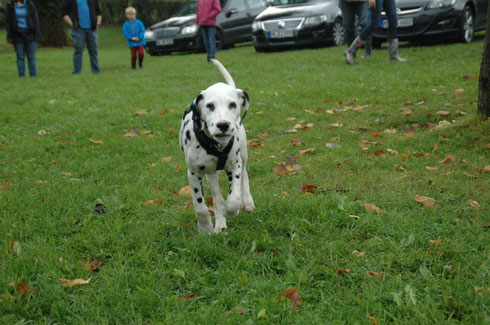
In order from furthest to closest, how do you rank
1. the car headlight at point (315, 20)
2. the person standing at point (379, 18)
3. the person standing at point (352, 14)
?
1. the car headlight at point (315, 20)
2. the person standing at point (352, 14)
3. the person standing at point (379, 18)

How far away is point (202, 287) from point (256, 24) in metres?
12.6

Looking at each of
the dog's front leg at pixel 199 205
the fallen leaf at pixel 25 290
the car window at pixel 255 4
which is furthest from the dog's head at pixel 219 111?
the car window at pixel 255 4

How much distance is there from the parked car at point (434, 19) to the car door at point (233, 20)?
22.3 feet

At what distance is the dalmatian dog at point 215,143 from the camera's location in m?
3.05

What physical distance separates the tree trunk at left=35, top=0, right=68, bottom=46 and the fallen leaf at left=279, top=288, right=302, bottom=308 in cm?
2408

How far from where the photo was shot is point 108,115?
7562 mm

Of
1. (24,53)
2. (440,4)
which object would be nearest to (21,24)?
(24,53)

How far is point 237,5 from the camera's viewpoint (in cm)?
1727

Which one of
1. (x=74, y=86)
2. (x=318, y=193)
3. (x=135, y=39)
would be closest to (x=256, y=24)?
(x=135, y=39)

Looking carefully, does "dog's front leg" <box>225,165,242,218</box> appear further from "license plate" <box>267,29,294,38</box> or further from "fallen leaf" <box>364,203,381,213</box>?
"license plate" <box>267,29,294,38</box>

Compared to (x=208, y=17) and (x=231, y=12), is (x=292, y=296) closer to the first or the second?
(x=208, y=17)

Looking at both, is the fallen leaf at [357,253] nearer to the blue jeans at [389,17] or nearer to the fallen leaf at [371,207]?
the fallen leaf at [371,207]

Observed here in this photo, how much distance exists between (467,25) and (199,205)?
10.8m

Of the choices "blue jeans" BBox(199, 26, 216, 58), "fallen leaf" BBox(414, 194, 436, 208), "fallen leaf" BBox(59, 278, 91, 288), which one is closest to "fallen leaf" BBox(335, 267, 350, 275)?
"fallen leaf" BBox(414, 194, 436, 208)
